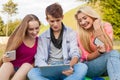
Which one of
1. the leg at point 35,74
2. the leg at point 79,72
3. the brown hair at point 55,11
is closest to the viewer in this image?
the leg at point 79,72

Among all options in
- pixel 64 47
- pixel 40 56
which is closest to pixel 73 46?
pixel 64 47

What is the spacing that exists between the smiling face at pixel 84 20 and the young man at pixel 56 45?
170mm

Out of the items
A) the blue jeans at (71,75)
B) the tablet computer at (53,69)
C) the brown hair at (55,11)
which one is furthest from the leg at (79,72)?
the brown hair at (55,11)

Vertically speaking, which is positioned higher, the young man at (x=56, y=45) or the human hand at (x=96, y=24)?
the human hand at (x=96, y=24)

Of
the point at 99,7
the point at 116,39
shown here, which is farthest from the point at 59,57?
the point at 99,7

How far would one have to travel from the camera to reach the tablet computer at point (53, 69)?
3.83 m

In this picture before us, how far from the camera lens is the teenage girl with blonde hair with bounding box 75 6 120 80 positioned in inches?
154

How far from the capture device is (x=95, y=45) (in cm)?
417

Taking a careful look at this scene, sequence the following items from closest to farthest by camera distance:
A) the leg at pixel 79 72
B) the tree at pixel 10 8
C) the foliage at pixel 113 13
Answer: the leg at pixel 79 72 < the foliage at pixel 113 13 < the tree at pixel 10 8

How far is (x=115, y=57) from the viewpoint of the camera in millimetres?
3910

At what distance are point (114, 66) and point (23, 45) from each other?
Answer: 48.5 inches

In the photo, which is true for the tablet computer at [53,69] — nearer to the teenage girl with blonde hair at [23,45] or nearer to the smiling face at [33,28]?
the teenage girl with blonde hair at [23,45]

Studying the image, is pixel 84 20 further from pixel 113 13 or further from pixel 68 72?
pixel 113 13

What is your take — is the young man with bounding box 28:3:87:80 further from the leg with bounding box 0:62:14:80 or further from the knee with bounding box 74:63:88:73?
the leg with bounding box 0:62:14:80
